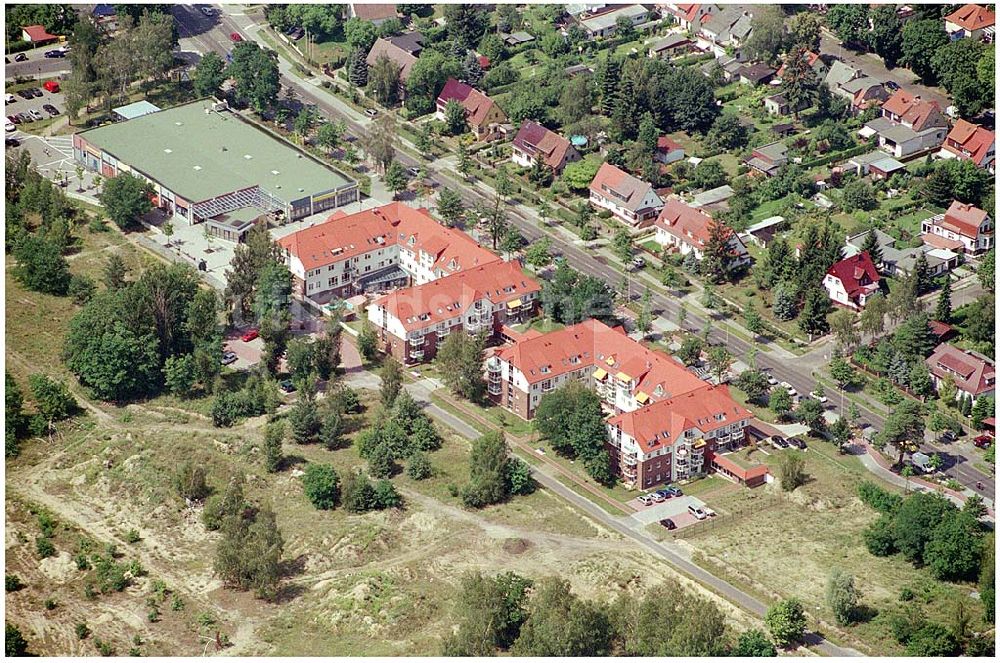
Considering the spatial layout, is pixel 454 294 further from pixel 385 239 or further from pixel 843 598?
pixel 843 598

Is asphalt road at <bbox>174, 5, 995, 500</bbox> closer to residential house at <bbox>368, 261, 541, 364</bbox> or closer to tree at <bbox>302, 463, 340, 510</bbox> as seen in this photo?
residential house at <bbox>368, 261, 541, 364</bbox>

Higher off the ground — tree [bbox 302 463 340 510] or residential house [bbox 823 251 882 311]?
residential house [bbox 823 251 882 311]

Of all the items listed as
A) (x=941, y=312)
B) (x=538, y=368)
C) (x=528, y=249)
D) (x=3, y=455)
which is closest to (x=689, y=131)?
(x=528, y=249)

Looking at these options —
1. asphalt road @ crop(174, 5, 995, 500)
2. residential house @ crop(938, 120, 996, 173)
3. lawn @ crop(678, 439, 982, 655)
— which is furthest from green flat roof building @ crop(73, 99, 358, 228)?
residential house @ crop(938, 120, 996, 173)

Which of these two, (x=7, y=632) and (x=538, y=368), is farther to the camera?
(x=538, y=368)

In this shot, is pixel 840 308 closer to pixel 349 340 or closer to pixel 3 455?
pixel 349 340

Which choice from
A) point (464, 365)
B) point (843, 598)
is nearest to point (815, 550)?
point (843, 598)
